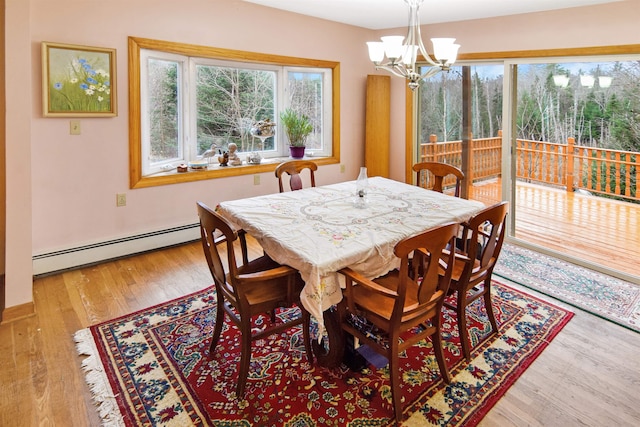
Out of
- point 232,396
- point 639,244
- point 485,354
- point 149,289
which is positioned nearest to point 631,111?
point 639,244

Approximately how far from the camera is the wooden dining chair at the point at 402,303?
167 cm

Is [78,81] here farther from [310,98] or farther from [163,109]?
[310,98]

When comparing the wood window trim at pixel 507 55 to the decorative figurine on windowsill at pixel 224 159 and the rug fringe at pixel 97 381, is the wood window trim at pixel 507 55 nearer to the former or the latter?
the decorative figurine on windowsill at pixel 224 159

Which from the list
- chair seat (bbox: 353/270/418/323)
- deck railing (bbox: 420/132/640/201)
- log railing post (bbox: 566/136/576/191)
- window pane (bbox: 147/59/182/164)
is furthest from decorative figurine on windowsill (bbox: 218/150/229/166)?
log railing post (bbox: 566/136/576/191)

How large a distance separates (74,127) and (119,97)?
0.43 meters

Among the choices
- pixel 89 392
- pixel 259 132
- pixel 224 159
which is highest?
pixel 259 132

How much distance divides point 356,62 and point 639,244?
3.55 m

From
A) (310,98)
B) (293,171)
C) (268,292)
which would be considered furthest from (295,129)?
(268,292)

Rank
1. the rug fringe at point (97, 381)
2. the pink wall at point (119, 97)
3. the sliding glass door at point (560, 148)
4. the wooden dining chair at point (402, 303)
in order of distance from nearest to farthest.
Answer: the wooden dining chair at point (402, 303) → the rug fringe at point (97, 381) → the pink wall at point (119, 97) → the sliding glass door at point (560, 148)

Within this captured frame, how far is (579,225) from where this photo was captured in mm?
4027

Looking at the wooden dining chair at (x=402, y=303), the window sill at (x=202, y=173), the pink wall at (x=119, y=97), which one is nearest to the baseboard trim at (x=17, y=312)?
the pink wall at (x=119, y=97)

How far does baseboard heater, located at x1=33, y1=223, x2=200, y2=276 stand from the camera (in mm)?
3271

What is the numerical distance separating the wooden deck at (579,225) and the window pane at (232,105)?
2.64 m

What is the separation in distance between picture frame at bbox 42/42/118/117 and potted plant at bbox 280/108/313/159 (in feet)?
6.07
